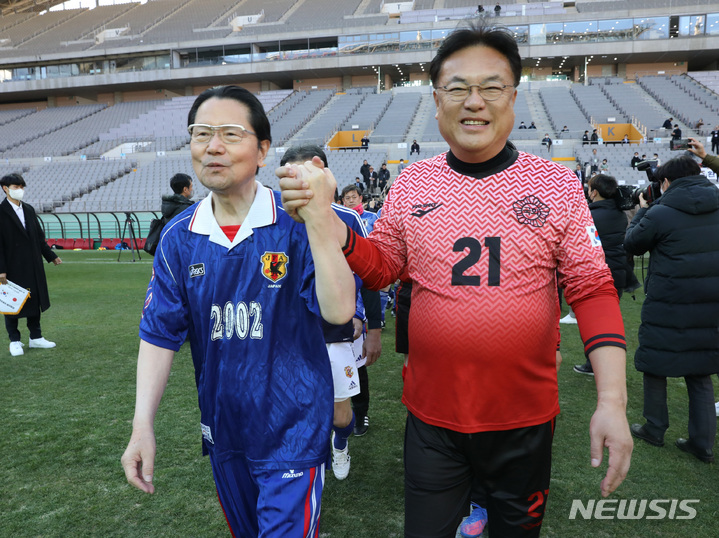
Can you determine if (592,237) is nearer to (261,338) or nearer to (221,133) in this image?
(261,338)

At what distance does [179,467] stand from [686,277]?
12.6 feet

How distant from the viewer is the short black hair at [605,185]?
5.66 m

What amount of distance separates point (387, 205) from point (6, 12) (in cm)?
7814

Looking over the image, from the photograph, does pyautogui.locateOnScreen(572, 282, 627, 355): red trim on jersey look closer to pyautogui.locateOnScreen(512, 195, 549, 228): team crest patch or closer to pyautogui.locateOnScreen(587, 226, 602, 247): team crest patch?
pyautogui.locateOnScreen(587, 226, 602, 247): team crest patch

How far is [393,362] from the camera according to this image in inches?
246

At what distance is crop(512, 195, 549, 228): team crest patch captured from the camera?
1.71 metres

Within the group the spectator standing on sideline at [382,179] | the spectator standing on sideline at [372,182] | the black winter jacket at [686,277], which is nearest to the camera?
the black winter jacket at [686,277]

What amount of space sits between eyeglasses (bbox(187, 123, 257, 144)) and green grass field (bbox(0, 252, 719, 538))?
7.25 feet

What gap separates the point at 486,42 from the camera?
174 cm

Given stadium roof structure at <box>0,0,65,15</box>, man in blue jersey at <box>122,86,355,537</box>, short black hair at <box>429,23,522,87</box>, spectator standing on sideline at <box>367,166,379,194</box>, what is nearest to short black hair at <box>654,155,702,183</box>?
short black hair at <box>429,23,522,87</box>

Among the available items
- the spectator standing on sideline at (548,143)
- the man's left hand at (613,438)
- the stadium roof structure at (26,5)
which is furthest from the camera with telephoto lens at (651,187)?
the stadium roof structure at (26,5)

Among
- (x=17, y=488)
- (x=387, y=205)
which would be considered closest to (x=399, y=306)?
(x=387, y=205)

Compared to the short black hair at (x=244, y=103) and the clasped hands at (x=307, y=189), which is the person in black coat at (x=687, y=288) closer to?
the short black hair at (x=244, y=103)

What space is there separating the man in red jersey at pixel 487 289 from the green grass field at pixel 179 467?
1.37 metres
